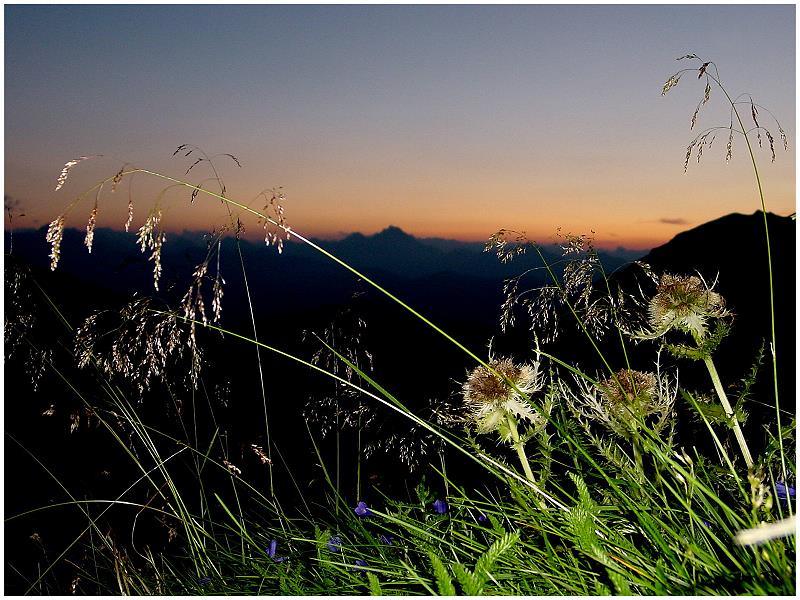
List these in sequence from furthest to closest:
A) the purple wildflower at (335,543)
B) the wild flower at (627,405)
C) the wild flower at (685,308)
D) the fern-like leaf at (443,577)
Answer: the wild flower at (685,308), the purple wildflower at (335,543), the wild flower at (627,405), the fern-like leaf at (443,577)

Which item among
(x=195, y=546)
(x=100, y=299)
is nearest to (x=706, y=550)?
(x=195, y=546)

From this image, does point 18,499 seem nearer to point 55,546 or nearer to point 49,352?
point 55,546

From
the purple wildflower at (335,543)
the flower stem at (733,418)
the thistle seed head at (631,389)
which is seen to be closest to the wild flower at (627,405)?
the thistle seed head at (631,389)

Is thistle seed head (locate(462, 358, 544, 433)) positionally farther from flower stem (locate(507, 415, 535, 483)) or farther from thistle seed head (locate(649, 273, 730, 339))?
thistle seed head (locate(649, 273, 730, 339))

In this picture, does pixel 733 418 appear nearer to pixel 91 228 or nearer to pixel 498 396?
pixel 498 396

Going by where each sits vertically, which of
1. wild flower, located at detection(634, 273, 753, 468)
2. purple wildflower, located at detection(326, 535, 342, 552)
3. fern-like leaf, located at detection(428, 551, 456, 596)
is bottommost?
purple wildflower, located at detection(326, 535, 342, 552)

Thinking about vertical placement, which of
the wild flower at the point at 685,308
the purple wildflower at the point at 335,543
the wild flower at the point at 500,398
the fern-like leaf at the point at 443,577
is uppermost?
the wild flower at the point at 685,308

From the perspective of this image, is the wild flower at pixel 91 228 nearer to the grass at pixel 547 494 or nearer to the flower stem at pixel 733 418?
the grass at pixel 547 494

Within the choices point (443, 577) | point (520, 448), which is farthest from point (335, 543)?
point (443, 577)

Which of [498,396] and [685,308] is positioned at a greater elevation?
[685,308]

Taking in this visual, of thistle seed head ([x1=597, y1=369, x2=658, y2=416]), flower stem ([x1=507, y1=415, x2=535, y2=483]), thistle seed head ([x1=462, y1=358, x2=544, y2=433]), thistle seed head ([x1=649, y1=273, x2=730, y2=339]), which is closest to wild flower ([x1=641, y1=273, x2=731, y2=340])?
thistle seed head ([x1=649, y1=273, x2=730, y2=339])

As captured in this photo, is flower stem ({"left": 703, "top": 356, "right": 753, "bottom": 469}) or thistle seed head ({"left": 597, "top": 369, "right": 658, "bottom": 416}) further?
thistle seed head ({"left": 597, "top": 369, "right": 658, "bottom": 416})

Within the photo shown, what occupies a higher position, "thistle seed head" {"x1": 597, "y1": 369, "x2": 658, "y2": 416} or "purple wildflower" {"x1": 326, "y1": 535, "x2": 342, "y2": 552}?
"thistle seed head" {"x1": 597, "y1": 369, "x2": 658, "y2": 416}

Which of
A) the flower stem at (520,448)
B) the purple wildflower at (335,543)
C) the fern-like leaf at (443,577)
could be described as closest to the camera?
the fern-like leaf at (443,577)
